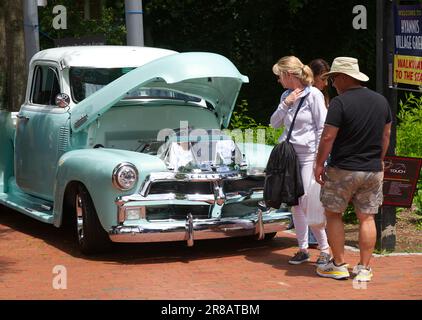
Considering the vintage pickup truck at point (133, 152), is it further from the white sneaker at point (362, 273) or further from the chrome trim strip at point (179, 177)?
the white sneaker at point (362, 273)

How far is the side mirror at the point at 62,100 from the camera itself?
902 cm

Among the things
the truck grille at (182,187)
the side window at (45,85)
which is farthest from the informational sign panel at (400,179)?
the side window at (45,85)

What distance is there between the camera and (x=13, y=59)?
13727 mm

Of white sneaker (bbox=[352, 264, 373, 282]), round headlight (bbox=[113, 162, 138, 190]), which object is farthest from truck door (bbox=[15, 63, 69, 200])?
white sneaker (bbox=[352, 264, 373, 282])

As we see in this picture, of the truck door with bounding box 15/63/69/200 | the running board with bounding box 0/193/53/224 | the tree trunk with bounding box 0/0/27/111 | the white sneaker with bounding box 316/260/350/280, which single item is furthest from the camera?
the tree trunk with bounding box 0/0/27/111

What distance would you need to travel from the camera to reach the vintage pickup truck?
25.4ft

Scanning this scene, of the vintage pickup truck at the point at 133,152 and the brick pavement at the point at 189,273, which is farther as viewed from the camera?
the vintage pickup truck at the point at 133,152

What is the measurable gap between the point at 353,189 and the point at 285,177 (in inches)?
29.3

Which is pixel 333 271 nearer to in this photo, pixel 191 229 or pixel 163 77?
pixel 191 229

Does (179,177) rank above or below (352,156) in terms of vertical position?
below

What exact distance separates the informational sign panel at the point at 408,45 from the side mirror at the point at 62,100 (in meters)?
3.30

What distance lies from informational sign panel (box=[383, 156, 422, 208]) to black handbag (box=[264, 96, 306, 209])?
3.43 feet

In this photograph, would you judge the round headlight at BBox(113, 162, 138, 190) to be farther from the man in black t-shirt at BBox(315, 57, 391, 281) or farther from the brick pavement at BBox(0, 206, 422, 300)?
the man in black t-shirt at BBox(315, 57, 391, 281)

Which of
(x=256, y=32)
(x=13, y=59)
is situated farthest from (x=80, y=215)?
(x=256, y=32)
